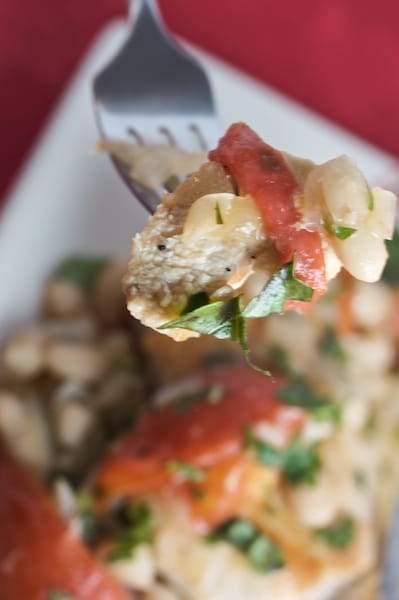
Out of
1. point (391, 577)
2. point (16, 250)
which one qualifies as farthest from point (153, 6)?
point (391, 577)

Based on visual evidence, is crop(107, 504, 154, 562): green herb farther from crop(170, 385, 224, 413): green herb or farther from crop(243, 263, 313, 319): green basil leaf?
crop(243, 263, 313, 319): green basil leaf

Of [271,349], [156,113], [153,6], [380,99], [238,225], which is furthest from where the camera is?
[380,99]

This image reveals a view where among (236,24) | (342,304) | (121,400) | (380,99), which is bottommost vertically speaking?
(121,400)

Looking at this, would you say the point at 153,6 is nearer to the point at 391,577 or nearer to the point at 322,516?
the point at 322,516

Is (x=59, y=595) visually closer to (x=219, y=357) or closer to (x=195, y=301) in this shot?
(x=219, y=357)

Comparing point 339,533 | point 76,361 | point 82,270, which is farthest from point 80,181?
point 339,533

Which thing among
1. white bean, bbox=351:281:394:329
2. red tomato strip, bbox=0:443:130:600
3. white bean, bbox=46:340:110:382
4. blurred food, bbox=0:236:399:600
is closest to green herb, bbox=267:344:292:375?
blurred food, bbox=0:236:399:600
